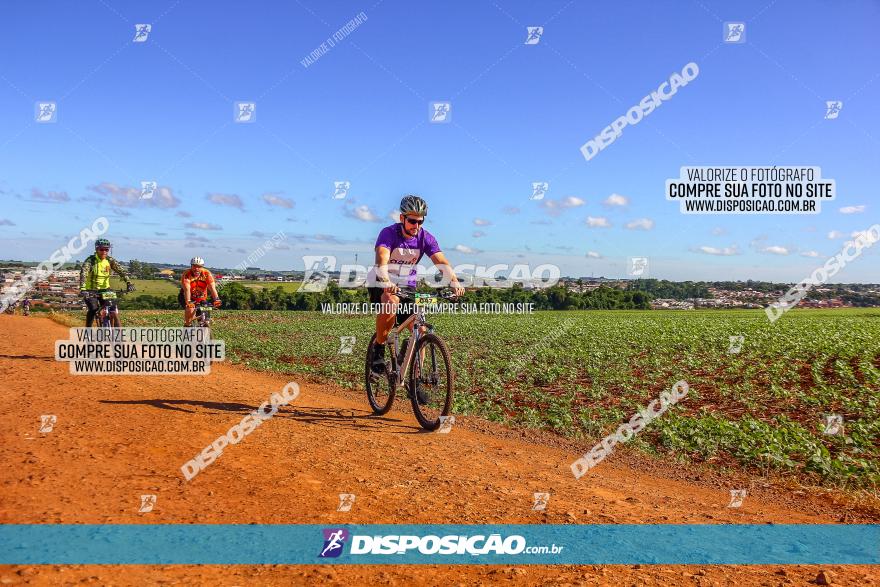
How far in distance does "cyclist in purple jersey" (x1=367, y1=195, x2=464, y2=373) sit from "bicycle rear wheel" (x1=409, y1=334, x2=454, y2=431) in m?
0.68

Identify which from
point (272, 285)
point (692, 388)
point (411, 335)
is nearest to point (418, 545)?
point (411, 335)

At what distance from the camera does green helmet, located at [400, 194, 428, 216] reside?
8586 millimetres

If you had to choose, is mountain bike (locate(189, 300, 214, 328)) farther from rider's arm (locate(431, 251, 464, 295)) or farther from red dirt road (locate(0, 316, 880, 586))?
rider's arm (locate(431, 251, 464, 295))

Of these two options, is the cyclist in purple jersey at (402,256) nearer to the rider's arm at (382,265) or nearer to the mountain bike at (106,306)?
the rider's arm at (382,265)

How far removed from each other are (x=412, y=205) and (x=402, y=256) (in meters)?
0.86

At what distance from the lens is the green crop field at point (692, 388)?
8797 millimetres

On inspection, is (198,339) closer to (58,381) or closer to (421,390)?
(58,381)

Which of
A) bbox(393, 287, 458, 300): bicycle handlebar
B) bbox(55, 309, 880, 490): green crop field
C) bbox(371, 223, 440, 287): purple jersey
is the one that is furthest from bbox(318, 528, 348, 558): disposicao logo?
bbox(55, 309, 880, 490): green crop field

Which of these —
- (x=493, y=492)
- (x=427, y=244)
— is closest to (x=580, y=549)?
(x=493, y=492)

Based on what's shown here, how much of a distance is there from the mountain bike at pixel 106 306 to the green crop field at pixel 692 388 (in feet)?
14.9

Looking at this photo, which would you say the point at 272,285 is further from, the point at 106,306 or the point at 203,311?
the point at 203,311

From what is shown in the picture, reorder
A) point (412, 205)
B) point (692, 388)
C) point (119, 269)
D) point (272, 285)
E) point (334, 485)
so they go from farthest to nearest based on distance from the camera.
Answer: point (272, 285)
point (119, 269)
point (692, 388)
point (412, 205)
point (334, 485)

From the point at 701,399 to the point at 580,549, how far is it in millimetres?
9849

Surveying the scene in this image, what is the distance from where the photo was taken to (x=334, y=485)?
556 cm
